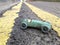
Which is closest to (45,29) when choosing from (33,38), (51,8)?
(33,38)

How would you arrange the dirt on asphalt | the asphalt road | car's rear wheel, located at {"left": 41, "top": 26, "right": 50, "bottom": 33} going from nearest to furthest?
1. the dirt on asphalt
2. car's rear wheel, located at {"left": 41, "top": 26, "right": 50, "bottom": 33}
3. the asphalt road

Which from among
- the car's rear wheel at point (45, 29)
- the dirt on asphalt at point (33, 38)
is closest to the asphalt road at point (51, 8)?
the car's rear wheel at point (45, 29)

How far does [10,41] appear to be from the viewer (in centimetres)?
274

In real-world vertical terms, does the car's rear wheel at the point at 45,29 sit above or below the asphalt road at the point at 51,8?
above

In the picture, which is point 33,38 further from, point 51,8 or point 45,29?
point 51,8

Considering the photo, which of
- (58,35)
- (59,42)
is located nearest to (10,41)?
(59,42)

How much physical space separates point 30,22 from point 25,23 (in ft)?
0.33

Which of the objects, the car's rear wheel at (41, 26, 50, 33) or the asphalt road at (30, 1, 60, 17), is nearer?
the car's rear wheel at (41, 26, 50, 33)

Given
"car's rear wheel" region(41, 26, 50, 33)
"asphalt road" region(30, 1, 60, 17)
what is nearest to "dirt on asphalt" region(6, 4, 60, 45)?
"car's rear wheel" region(41, 26, 50, 33)

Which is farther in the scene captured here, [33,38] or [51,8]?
[51,8]

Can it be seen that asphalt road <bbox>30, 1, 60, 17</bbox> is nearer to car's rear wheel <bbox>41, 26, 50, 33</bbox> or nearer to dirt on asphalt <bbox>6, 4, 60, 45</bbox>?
car's rear wheel <bbox>41, 26, 50, 33</bbox>

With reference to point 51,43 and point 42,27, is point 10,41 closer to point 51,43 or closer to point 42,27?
point 51,43

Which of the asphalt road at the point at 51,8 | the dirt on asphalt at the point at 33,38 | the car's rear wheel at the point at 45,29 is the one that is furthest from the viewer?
the asphalt road at the point at 51,8

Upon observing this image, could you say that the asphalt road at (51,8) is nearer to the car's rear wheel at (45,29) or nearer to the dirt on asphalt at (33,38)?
the car's rear wheel at (45,29)
